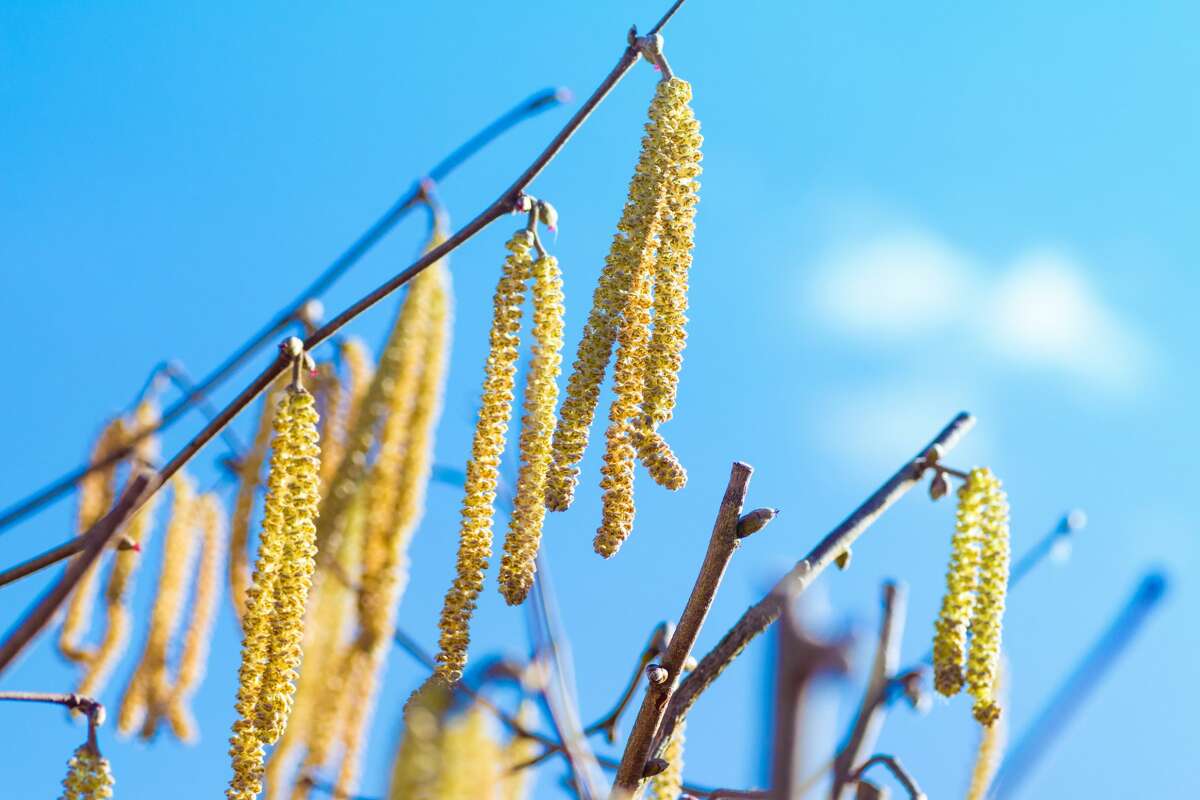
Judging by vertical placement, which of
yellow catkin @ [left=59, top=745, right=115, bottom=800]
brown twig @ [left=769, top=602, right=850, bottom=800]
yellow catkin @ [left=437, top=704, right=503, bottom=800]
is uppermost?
yellow catkin @ [left=59, top=745, right=115, bottom=800]

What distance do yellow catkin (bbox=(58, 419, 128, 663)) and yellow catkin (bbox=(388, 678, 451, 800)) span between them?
2096 mm

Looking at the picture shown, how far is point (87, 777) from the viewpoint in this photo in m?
1.83

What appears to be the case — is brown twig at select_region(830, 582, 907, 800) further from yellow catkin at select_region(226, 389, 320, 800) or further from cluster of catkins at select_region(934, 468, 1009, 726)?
yellow catkin at select_region(226, 389, 320, 800)

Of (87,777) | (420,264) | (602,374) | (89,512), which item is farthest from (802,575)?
(89,512)

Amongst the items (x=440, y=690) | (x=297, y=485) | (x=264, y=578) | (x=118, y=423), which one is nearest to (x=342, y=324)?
(x=297, y=485)

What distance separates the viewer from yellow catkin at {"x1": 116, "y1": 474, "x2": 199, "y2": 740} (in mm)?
2674

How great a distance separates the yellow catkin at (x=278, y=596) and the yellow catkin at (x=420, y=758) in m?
0.88

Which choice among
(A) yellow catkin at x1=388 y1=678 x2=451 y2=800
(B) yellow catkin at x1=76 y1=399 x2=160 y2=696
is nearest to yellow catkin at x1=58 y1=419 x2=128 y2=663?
(B) yellow catkin at x1=76 y1=399 x2=160 y2=696

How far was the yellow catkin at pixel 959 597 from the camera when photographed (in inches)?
69.2

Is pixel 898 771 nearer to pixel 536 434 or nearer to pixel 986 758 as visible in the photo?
pixel 986 758

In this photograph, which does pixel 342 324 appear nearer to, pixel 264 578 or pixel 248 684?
pixel 264 578

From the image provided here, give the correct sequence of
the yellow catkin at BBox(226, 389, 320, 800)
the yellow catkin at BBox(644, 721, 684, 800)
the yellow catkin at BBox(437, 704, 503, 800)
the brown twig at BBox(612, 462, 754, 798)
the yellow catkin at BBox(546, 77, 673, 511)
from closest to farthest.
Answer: the yellow catkin at BBox(437, 704, 503, 800) → the brown twig at BBox(612, 462, 754, 798) → the yellow catkin at BBox(226, 389, 320, 800) → the yellow catkin at BBox(546, 77, 673, 511) → the yellow catkin at BBox(644, 721, 684, 800)

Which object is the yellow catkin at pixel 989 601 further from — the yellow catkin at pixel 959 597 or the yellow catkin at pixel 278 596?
the yellow catkin at pixel 278 596

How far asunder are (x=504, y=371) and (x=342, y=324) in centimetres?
24
